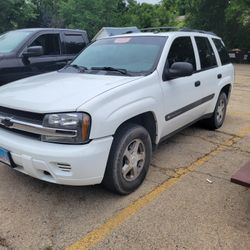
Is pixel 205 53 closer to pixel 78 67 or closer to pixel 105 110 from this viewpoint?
pixel 78 67

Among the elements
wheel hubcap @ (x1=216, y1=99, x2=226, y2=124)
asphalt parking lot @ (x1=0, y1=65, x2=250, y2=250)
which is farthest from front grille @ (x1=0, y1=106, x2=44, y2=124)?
wheel hubcap @ (x1=216, y1=99, x2=226, y2=124)

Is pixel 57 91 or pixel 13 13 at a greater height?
pixel 57 91

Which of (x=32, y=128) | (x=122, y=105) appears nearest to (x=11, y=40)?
(x=32, y=128)

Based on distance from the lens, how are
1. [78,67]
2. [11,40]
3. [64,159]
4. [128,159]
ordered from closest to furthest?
[64,159] < [128,159] < [78,67] < [11,40]

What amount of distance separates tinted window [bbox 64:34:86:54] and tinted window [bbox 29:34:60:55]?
0.80ft

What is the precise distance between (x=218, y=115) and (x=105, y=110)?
3.48 m

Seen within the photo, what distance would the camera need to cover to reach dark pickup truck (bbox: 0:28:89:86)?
6562mm

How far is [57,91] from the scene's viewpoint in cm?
354

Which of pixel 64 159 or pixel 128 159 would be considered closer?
pixel 64 159

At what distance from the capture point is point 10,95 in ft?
12.0

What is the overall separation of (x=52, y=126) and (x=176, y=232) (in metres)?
1.46

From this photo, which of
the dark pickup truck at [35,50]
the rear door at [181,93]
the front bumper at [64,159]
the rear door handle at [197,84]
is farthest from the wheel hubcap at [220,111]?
the dark pickup truck at [35,50]

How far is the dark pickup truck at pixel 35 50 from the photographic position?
6562mm

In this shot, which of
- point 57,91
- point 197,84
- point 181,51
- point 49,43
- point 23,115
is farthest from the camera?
point 49,43
